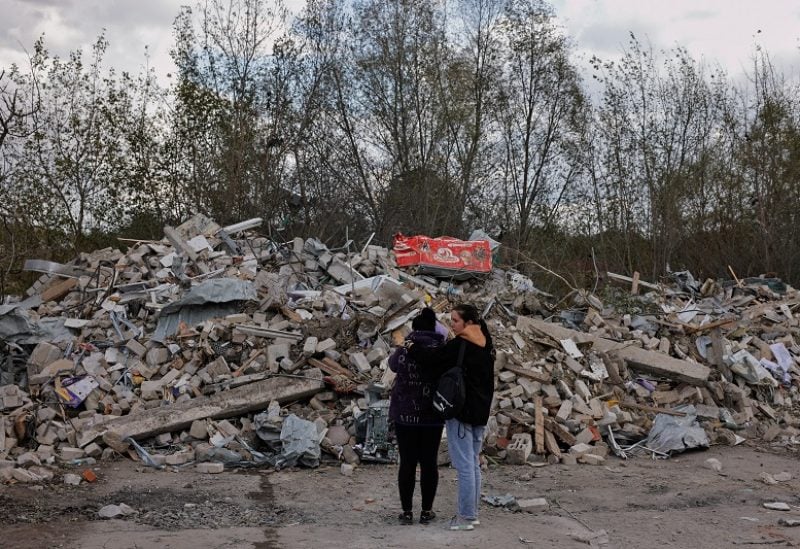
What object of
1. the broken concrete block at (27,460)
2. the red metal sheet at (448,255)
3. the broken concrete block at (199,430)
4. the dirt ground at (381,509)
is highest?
the red metal sheet at (448,255)

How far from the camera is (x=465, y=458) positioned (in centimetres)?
543

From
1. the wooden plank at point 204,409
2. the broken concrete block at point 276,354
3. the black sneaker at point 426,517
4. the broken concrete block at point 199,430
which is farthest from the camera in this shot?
the broken concrete block at point 276,354

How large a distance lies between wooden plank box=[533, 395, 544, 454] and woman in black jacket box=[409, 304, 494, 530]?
309 cm

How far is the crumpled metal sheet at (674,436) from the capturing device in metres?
8.82

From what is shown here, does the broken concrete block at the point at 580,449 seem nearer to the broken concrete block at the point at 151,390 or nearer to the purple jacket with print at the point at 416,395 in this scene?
the purple jacket with print at the point at 416,395

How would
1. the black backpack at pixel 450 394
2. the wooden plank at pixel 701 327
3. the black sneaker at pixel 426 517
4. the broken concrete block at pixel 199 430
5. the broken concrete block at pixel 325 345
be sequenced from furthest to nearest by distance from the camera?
1. the wooden plank at pixel 701 327
2. the broken concrete block at pixel 325 345
3. the broken concrete block at pixel 199 430
4. the black sneaker at pixel 426 517
5. the black backpack at pixel 450 394

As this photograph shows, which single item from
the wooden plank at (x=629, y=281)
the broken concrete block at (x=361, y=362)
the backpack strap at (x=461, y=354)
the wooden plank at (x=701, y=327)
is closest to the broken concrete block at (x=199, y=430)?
the broken concrete block at (x=361, y=362)

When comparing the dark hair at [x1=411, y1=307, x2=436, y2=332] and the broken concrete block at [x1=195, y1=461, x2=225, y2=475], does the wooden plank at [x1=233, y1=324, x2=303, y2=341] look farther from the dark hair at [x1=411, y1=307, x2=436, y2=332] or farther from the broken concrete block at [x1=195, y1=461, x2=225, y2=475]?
the dark hair at [x1=411, y1=307, x2=436, y2=332]

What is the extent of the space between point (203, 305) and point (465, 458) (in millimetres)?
6079

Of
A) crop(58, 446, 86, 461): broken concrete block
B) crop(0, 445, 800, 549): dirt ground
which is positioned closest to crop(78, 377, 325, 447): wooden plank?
crop(58, 446, 86, 461): broken concrete block

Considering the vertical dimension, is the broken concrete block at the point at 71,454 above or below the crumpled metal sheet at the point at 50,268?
below

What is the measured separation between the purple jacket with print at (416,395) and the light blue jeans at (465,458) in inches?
5.5

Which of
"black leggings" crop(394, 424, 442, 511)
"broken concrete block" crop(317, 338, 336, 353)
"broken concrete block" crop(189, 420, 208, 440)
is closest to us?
"black leggings" crop(394, 424, 442, 511)

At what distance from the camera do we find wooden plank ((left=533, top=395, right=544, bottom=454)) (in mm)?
8422
